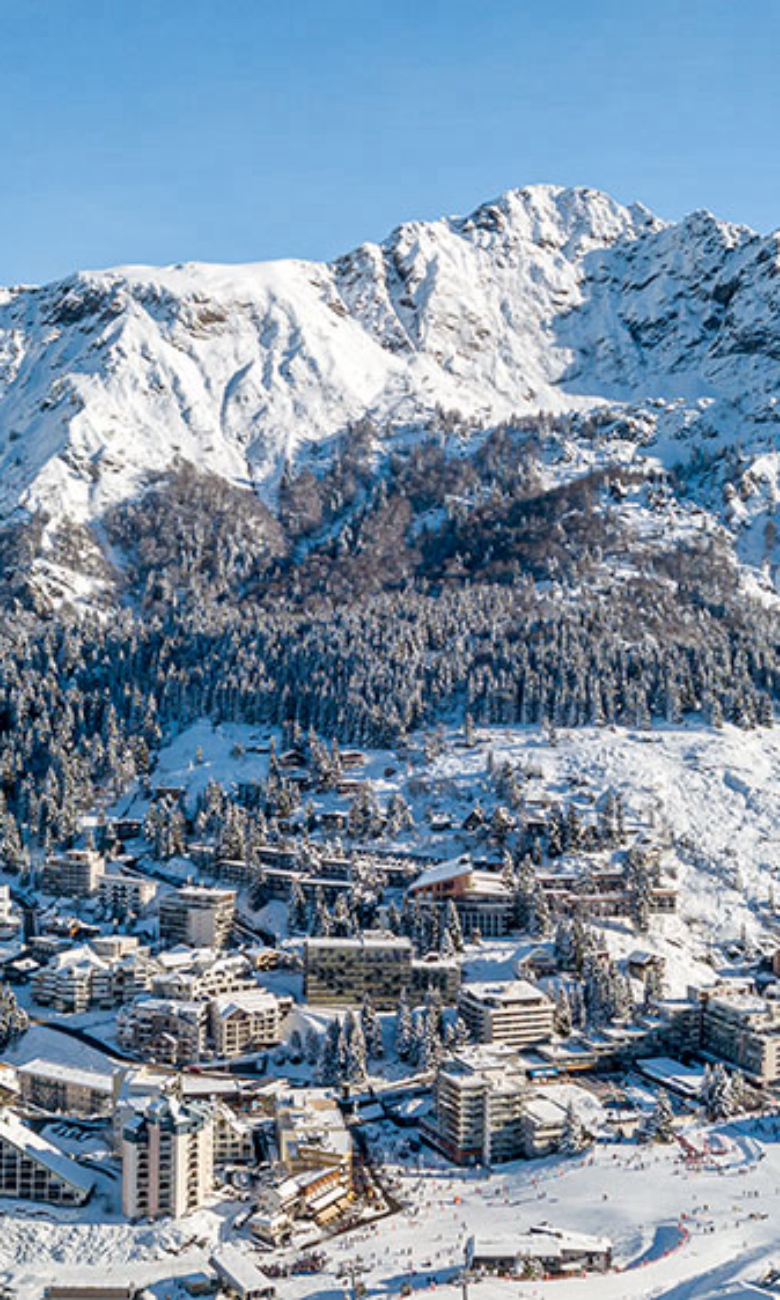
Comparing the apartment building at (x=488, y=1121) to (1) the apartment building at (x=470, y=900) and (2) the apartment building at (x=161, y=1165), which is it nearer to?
(2) the apartment building at (x=161, y=1165)

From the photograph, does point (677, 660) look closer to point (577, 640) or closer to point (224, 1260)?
point (577, 640)

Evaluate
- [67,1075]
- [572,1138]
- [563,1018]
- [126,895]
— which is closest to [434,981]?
[563,1018]

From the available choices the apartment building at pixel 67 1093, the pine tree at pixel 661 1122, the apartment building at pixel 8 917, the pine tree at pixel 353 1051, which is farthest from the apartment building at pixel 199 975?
the pine tree at pixel 661 1122

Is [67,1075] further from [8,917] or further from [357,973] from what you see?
[8,917]

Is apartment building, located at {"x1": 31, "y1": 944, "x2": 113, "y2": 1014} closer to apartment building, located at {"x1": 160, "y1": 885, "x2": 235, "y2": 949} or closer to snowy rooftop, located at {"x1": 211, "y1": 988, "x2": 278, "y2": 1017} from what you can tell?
apartment building, located at {"x1": 160, "y1": 885, "x2": 235, "y2": 949}

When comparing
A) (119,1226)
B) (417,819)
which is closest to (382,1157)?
(119,1226)

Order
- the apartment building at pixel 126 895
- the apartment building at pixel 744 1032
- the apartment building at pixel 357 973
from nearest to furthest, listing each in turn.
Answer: the apartment building at pixel 744 1032
the apartment building at pixel 357 973
the apartment building at pixel 126 895
